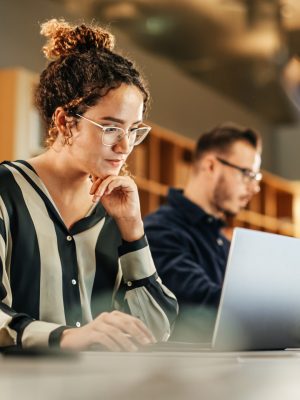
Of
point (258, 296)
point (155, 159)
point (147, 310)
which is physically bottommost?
point (147, 310)

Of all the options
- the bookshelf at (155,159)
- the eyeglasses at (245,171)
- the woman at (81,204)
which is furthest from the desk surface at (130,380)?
the bookshelf at (155,159)

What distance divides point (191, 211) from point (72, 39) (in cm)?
130

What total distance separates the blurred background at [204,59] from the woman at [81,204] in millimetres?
2612

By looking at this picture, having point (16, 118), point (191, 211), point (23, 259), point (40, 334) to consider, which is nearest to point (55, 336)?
point (40, 334)

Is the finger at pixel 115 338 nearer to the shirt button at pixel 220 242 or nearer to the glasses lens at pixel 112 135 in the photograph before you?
the glasses lens at pixel 112 135

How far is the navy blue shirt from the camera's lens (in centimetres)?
269

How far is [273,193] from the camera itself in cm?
812

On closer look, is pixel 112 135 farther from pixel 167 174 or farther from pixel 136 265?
pixel 167 174

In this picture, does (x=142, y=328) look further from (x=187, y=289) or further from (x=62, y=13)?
(x=62, y=13)

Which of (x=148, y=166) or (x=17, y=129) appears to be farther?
(x=148, y=166)

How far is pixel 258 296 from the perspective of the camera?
1362mm

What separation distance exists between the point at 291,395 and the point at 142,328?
472mm

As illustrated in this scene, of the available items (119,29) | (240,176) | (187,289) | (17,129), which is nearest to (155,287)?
(187,289)

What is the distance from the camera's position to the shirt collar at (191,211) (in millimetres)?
2980
